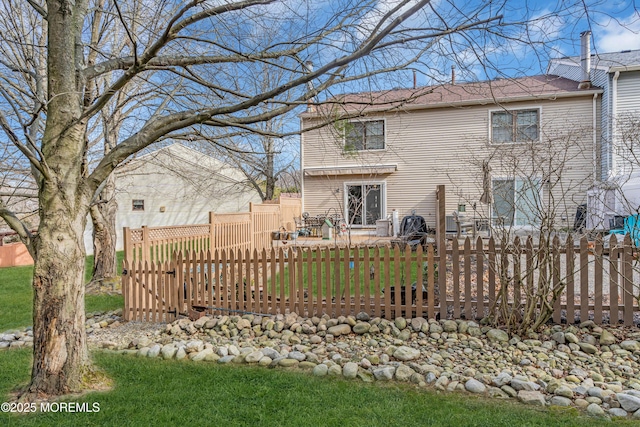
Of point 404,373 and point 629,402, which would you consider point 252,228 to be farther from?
point 629,402

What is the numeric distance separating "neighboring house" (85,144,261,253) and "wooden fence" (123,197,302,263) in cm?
639

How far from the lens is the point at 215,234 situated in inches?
352

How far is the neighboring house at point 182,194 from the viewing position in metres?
19.1

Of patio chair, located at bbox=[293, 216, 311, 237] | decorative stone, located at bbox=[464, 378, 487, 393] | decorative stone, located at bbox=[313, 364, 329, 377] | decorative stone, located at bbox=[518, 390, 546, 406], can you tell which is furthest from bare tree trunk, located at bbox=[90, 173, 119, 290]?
decorative stone, located at bbox=[518, 390, 546, 406]

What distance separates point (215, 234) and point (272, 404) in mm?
6339

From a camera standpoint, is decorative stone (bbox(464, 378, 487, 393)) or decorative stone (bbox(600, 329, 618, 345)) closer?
decorative stone (bbox(464, 378, 487, 393))

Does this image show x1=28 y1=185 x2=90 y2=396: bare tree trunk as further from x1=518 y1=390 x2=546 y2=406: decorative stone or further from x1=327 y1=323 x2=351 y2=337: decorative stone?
x1=518 y1=390 x2=546 y2=406: decorative stone

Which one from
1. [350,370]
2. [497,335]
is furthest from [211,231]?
[497,335]

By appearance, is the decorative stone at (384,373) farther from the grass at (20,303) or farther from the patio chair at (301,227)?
the patio chair at (301,227)

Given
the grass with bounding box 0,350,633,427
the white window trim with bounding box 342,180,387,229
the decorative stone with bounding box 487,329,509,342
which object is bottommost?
the grass with bounding box 0,350,633,427

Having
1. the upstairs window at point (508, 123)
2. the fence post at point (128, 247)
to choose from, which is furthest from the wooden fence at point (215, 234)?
the upstairs window at point (508, 123)

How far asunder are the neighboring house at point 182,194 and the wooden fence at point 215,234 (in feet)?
21.0

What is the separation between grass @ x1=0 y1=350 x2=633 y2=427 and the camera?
2738 millimetres

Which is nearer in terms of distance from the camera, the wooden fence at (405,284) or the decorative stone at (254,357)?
the decorative stone at (254,357)
